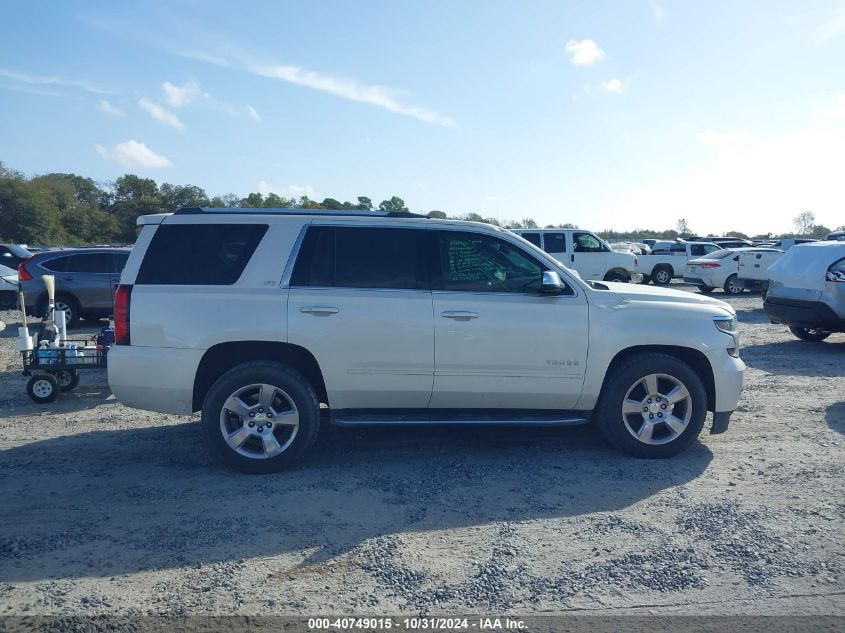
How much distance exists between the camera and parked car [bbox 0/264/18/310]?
16156 millimetres

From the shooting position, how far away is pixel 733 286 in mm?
21516

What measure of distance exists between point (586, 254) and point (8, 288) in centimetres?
1509

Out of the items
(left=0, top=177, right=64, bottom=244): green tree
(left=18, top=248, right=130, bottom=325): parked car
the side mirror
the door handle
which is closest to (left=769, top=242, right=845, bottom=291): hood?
the side mirror

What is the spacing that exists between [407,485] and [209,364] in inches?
74.2

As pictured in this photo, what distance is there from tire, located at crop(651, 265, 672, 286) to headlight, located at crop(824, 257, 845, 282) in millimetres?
14630

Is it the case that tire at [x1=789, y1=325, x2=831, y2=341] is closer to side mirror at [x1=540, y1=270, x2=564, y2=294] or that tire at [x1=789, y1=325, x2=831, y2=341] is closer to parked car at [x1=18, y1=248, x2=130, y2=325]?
side mirror at [x1=540, y1=270, x2=564, y2=294]

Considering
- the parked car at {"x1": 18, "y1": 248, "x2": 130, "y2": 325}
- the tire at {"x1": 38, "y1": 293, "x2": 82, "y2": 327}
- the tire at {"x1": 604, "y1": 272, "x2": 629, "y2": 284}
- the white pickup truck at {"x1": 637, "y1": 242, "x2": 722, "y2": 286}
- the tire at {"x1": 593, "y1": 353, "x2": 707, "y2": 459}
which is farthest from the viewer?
the white pickup truck at {"x1": 637, "y1": 242, "x2": 722, "y2": 286}

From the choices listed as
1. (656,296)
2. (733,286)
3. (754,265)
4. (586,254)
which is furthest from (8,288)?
(754,265)

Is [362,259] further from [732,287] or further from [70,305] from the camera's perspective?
[732,287]

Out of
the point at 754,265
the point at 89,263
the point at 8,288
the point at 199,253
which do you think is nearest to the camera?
the point at 199,253

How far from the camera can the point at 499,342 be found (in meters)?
5.48

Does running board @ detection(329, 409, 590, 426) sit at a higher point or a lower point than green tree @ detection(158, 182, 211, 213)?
lower

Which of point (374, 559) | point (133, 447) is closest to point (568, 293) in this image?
point (374, 559)

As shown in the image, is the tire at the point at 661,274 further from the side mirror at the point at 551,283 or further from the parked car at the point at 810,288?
the side mirror at the point at 551,283
